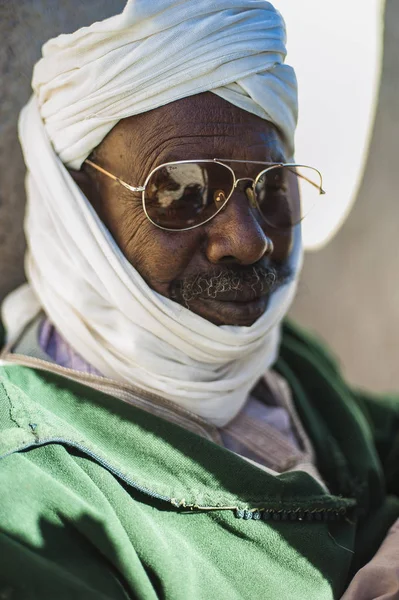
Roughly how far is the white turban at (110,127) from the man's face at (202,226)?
4cm

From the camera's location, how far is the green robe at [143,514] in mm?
1384

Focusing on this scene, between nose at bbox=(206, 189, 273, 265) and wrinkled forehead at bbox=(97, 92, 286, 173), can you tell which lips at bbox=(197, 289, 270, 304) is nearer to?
nose at bbox=(206, 189, 273, 265)

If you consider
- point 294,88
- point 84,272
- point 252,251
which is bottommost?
point 84,272

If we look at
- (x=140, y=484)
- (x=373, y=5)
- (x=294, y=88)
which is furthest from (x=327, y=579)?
(x=373, y=5)

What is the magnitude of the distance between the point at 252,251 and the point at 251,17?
0.64m

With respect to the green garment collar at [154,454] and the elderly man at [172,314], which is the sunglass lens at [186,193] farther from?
the green garment collar at [154,454]

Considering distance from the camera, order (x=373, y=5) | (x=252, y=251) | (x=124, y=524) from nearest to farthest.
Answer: (x=124, y=524) → (x=252, y=251) → (x=373, y=5)

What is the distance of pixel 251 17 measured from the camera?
1.76 m

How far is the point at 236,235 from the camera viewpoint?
1.78m

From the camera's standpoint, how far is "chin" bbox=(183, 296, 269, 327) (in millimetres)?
1867

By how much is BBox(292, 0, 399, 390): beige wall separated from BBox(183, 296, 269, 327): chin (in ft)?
5.80

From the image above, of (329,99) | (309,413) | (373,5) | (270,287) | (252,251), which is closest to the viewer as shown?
(252,251)

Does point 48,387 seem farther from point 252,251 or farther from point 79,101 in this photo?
point 79,101

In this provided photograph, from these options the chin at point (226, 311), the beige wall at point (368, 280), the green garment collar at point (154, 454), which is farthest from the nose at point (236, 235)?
the beige wall at point (368, 280)
